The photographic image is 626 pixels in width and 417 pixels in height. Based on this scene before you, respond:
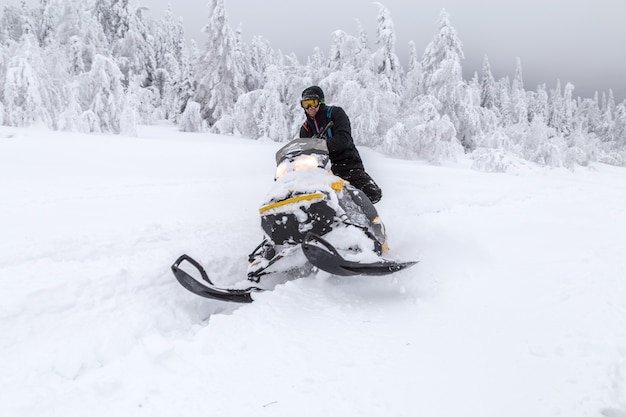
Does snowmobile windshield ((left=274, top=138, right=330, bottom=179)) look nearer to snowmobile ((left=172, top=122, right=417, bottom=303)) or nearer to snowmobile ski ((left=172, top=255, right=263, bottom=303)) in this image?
snowmobile ((left=172, top=122, right=417, bottom=303))

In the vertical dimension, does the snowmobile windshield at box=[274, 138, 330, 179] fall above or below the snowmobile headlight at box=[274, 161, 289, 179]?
above

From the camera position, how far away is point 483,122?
22516mm

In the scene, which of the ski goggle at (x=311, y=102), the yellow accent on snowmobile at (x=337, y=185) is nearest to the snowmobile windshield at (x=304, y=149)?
the yellow accent on snowmobile at (x=337, y=185)

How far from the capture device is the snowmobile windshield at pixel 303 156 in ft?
13.2

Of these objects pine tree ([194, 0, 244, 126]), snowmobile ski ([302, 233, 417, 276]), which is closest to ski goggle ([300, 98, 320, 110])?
snowmobile ski ([302, 233, 417, 276])

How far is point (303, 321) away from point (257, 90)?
2333cm

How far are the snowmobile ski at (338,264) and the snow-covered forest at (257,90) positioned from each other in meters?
16.2

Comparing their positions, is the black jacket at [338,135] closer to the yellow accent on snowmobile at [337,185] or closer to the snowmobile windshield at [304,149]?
the snowmobile windshield at [304,149]

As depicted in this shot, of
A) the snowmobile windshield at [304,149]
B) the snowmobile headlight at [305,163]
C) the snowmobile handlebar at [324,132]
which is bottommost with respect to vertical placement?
the snowmobile headlight at [305,163]

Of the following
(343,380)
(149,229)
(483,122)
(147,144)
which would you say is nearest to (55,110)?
(147,144)

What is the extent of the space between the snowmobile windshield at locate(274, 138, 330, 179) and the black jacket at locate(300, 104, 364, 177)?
201 mm

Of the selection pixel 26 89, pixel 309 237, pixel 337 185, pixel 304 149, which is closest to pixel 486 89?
pixel 26 89

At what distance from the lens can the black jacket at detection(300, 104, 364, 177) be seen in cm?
459

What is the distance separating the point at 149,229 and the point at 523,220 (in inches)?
217
